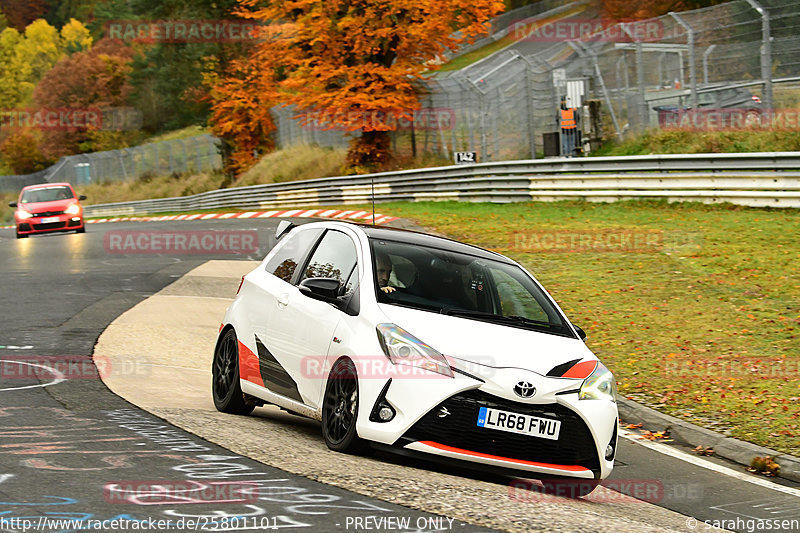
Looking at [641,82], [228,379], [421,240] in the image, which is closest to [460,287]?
[421,240]

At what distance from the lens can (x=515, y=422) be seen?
6.79 metres

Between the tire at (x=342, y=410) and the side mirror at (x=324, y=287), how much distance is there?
21.5 inches

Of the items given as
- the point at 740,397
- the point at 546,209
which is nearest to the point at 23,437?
the point at 740,397

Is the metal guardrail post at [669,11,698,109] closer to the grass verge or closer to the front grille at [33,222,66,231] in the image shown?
the grass verge

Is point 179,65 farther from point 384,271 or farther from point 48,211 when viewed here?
point 384,271

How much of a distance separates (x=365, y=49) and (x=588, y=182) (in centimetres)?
1295

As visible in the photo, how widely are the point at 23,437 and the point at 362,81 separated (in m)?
31.2

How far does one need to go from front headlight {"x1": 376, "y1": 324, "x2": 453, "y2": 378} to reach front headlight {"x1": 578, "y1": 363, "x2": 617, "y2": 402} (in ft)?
2.99

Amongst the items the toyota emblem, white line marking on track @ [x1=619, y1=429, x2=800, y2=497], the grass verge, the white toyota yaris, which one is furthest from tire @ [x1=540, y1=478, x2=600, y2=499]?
the grass verge

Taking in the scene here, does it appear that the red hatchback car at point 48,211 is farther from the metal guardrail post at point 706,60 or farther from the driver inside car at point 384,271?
the driver inside car at point 384,271

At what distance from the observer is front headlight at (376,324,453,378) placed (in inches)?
270

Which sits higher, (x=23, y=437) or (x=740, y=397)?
(x=23, y=437)

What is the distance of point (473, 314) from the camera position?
7.66 metres

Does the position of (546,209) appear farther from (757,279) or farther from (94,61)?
(94,61)
